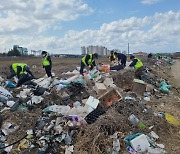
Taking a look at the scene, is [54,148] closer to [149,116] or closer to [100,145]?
[100,145]

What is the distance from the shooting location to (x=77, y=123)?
624 cm

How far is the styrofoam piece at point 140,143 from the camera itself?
5.82 meters

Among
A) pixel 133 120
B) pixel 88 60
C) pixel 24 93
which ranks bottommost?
pixel 133 120

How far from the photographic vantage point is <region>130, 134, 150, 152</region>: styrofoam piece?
5820mm

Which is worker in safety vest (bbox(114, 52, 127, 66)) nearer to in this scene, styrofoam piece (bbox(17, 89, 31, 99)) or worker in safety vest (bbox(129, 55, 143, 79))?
worker in safety vest (bbox(129, 55, 143, 79))

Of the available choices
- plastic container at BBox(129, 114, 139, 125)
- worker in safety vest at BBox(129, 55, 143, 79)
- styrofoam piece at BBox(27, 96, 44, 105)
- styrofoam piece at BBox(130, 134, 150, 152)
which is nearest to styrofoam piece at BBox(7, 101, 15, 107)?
styrofoam piece at BBox(27, 96, 44, 105)

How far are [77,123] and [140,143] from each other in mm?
1356

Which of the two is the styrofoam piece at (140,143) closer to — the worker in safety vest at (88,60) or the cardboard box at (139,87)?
the cardboard box at (139,87)

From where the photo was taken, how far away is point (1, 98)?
7988 mm

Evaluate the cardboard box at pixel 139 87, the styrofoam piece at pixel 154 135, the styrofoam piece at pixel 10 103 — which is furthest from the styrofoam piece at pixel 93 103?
the cardboard box at pixel 139 87

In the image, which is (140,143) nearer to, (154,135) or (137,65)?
(154,135)

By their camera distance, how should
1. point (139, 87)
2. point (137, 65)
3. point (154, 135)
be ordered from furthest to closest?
1. point (137, 65)
2. point (139, 87)
3. point (154, 135)

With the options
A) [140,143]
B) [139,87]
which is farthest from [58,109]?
[139,87]

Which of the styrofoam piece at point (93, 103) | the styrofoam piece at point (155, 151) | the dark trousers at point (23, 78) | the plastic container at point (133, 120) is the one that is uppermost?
the dark trousers at point (23, 78)
